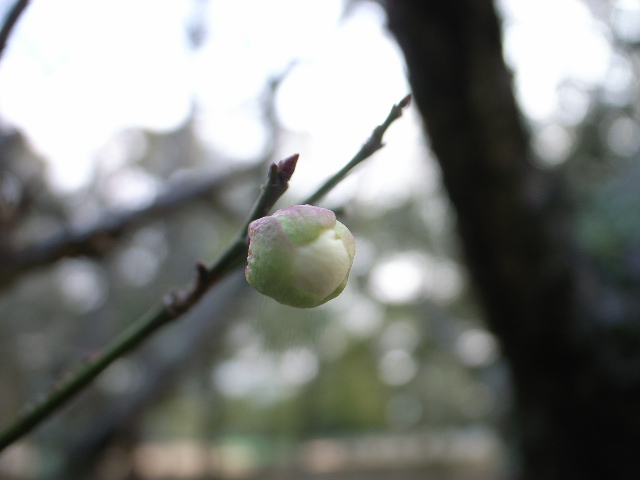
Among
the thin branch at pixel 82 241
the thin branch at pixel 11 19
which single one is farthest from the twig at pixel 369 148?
the thin branch at pixel 82 241

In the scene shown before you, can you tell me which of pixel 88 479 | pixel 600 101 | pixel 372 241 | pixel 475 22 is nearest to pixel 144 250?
pixel 88 479

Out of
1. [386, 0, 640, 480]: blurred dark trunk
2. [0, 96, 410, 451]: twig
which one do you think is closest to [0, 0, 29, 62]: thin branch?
[0, 96, 410, 451]: twig

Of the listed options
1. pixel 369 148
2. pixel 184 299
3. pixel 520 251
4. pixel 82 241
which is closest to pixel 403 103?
pixel 369 148

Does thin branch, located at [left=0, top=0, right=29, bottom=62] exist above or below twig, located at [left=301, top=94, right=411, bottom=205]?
above

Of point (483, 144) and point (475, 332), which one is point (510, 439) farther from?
point (475, 332)

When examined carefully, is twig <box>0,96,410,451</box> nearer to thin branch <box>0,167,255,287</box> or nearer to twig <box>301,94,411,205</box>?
twig <box>301,94,411,205</box>

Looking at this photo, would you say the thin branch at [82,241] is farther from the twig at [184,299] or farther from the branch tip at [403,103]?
the branch tip at [403,103]
